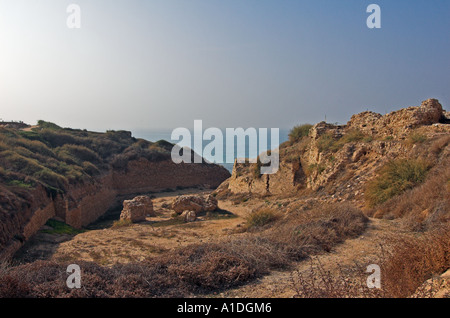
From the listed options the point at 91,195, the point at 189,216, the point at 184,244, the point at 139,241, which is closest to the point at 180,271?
the point at 184,244

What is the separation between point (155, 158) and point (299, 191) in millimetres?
17783

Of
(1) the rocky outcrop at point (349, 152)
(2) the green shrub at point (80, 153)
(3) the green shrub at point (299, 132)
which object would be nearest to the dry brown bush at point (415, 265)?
(1) the rocky outcrop at point (349, 152)

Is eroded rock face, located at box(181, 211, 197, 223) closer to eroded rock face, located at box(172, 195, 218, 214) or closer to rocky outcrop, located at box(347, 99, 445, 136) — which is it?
eroded rock face, located at box(172, 195, 218, 214)

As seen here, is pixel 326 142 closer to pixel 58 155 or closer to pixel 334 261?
pixel 334 261

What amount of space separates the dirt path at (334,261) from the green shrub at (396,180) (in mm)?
1955

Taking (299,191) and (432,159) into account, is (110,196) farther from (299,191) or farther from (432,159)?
(432,159)

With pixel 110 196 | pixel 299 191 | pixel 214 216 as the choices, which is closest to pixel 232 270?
pixel 214 216

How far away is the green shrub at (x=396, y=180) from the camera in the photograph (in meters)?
9.23

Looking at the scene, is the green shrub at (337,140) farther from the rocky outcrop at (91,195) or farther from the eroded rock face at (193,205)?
the rocky outcrop at (91,195)

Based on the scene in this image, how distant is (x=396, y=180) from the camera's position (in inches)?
379

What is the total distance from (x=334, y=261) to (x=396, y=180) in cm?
572

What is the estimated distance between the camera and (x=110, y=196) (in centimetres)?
2386

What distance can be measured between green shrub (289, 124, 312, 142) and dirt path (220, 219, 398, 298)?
14864 millimetres
